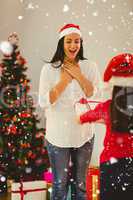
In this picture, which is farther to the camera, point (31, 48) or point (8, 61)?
point (31, 48)

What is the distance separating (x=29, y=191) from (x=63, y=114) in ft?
2.86

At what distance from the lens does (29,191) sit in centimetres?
296

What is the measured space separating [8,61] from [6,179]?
3.44 ft

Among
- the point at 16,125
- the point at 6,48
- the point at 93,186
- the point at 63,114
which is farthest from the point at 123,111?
the point at 6,48

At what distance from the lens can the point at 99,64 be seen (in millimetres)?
3881

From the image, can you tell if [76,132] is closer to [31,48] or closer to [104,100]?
[104,100]

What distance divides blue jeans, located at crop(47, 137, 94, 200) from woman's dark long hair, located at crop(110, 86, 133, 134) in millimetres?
310

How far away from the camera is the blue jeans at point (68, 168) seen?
2320 mm

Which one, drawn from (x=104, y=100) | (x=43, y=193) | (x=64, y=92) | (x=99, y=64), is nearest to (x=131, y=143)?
(x=104, y=100)

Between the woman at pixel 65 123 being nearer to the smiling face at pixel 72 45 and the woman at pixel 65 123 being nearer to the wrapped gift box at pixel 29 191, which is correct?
the smiling face at pixel 72 45

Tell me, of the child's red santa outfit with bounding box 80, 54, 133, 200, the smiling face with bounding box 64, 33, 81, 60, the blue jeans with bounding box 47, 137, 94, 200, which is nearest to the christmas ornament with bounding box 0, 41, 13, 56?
the smiling face with bounding box 64, 33, 81, 60

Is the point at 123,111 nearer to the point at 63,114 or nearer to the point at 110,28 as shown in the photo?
the point at 63,114

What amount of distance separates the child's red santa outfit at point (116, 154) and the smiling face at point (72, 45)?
0.96ft

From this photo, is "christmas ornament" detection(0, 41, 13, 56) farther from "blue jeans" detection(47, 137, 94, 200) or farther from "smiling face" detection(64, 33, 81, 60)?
"blue jeans" detection(47, 137, 94, 200)
